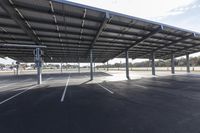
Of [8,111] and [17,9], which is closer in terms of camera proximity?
[8,111]

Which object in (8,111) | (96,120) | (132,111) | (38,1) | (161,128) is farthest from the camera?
(38,1)

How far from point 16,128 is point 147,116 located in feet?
17.3

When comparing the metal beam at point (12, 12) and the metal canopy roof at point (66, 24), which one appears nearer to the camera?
the metal beam at point (12, 12)

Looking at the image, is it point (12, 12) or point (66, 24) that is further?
point (66, 24)

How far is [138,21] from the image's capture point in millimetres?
14414

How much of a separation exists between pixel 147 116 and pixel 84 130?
290 centimetres

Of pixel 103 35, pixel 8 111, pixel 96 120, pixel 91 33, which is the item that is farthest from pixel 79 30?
pixel 96 120

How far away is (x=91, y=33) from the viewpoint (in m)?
16.8

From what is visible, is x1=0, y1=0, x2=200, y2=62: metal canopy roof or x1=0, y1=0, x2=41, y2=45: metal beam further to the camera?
x1=0, y1=0, x2=200, y2=62: metal canopy roof

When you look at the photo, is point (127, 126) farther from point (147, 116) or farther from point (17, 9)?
point (17, 9)

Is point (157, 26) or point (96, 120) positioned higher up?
point (157, 26)

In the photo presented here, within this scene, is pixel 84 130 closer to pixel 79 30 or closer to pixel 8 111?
pixel 8 111

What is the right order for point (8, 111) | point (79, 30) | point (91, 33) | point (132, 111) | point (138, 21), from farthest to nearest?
point (91, 33) < point (79, 30) < point (138, 21) < point (8, 111) < point (132, 111)

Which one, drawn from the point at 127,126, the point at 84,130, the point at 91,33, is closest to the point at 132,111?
the point at 127,126
